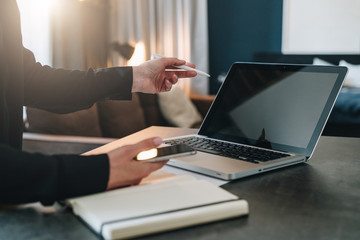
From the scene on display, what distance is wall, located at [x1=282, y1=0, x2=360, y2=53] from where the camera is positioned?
468cm

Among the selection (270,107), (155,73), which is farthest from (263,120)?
(155,73)

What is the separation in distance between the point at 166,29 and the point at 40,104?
3733 millimetres

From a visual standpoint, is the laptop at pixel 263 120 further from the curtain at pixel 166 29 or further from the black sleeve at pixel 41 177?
the curtain at pixel 166 29

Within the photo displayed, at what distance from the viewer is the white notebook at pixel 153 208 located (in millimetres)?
620

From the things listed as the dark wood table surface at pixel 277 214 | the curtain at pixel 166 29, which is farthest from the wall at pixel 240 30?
the dark wood table surface at pixel 277 214

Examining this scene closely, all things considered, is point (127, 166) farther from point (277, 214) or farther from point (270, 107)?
point (270, 107)

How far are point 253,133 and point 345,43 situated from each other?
3.98 meters

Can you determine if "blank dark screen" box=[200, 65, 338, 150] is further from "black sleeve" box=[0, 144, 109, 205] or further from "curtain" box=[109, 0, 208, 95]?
"curtain" box=[109, 0, 208, 95]

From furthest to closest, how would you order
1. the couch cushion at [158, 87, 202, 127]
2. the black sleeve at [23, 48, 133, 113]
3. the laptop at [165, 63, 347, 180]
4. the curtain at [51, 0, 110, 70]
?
the curtain at [51, 0, 110, 70], the couch cushion at [158, 87, 202, 127], the black sleeve at [23, 48, 133, 113], the laptop at [165, 63, 347, 180]

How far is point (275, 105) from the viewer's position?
1.13m

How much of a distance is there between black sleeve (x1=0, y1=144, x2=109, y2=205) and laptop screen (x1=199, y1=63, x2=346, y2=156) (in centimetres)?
52

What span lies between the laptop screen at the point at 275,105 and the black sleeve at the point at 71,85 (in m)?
0.27

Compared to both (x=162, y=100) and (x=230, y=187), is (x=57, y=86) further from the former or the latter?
(x=162, y=100)

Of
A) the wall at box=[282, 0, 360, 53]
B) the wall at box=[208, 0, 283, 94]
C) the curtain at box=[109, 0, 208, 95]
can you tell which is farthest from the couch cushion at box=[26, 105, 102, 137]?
the wall at box=[282, 0, 360, 53]
